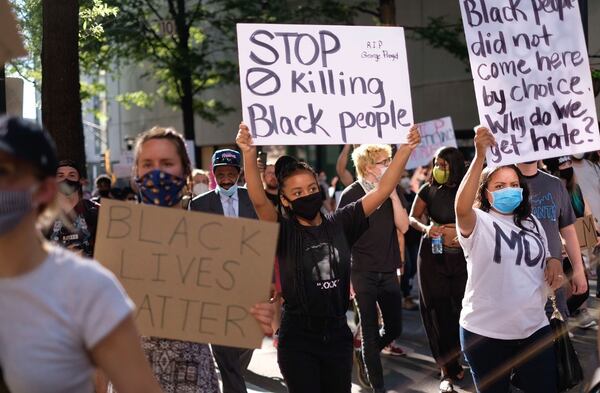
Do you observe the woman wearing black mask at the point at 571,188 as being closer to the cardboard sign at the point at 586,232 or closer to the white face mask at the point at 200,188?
the cardboard sign at the point at 586,232

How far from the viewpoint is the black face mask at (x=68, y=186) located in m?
5.33

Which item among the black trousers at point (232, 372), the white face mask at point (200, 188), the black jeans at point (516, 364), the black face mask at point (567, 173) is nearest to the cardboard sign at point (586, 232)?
the black face mask at point (567, 173)

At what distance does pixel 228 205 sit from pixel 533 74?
2384 mm

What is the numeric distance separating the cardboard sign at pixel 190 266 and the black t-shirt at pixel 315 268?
1248 millimetres

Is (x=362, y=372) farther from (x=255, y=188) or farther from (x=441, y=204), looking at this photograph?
(x=255, y=188)

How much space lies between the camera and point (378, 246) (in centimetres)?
714

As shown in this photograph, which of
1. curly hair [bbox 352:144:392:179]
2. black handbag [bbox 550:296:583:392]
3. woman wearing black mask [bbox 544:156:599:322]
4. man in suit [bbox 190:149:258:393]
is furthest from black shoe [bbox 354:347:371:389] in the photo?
black handbag [bbox 550:296:583:392]

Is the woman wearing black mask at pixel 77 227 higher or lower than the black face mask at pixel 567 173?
lower

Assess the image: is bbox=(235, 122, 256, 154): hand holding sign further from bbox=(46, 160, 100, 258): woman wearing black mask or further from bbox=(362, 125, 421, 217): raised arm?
bbox=(46, 160, 100, 258): woman wearing black mask

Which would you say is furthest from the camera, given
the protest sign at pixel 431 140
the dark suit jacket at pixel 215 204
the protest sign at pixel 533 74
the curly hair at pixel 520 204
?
the protest sign at pixel 431 140

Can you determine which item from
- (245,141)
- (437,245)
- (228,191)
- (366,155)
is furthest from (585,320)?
(245,141)

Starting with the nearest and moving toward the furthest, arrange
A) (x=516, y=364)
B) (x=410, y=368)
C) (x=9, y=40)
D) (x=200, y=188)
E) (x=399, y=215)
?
1. (x=9, y=40)
2. (x=516, y=364)
3. (x=399, y=215)
4. (x=410, y=368)
5. (x=200, y=188)

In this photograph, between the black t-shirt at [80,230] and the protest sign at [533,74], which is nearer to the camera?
the black t-shirt at [80,230]

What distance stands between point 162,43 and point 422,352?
17530 mm
